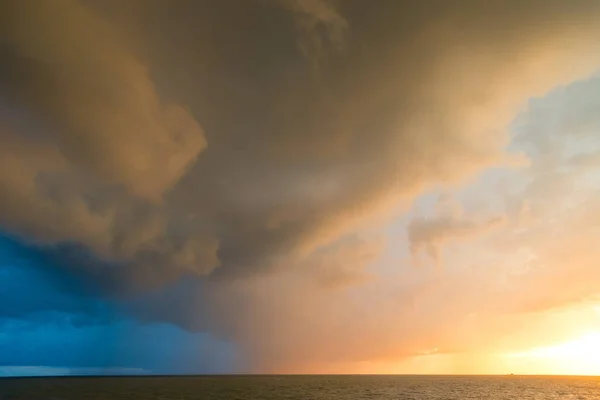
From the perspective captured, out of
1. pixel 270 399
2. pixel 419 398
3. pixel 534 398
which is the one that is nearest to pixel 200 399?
pixel 270 399

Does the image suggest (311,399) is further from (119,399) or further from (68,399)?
(68,399)

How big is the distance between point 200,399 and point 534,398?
114 meters

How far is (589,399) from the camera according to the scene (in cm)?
13725

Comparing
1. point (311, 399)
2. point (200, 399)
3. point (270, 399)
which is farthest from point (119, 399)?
point (311, 399)

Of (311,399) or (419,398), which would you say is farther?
(419,398)

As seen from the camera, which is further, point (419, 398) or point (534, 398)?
point (534, 398)

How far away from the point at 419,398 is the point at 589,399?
62149 millimetres

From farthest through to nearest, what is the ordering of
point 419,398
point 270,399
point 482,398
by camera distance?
point 482,398 → point 419,398 → point 270,399

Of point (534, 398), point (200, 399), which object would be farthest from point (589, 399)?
point (200, 399)

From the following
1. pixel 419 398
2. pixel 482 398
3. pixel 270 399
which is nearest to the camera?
pixel 270 399

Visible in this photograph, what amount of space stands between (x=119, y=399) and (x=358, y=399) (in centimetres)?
7226

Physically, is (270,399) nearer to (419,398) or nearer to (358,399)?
(358,399)

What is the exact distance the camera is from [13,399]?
404 feet

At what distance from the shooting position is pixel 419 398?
127 meters
